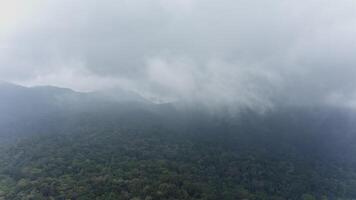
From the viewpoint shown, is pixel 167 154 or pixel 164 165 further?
pixel 167 154

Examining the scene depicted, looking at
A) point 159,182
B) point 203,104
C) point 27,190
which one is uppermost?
point 203,104

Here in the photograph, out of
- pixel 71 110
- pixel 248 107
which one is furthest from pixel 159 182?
pixel 248 107

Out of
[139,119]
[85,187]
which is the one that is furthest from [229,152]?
[85,187]

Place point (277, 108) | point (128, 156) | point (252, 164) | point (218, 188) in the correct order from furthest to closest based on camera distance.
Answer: point (277, 108), point (252, 164), point (128, 156), point (218, 188)

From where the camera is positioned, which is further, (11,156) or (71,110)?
(71,110)

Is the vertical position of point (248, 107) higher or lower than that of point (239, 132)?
higher

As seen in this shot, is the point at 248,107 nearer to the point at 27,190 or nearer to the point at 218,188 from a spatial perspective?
the point at 218,188

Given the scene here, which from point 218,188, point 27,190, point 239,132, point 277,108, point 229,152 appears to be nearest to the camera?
point 27,190
